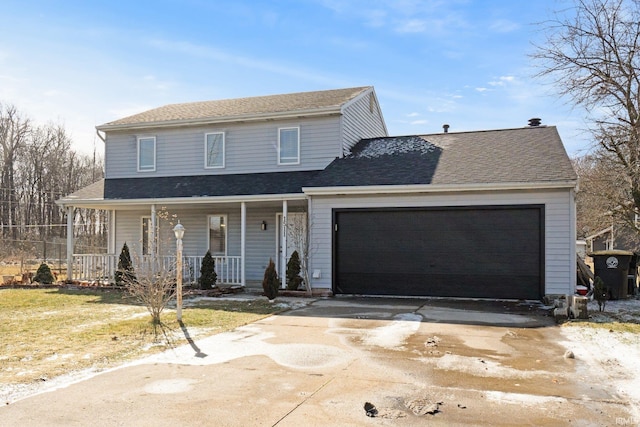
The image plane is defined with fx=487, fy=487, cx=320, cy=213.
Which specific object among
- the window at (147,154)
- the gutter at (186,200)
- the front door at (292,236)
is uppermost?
the window at (147,154)

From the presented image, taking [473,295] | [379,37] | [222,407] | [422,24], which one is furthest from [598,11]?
[222,407]

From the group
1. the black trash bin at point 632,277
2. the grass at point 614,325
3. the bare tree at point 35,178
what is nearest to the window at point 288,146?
the grass at point 614,325

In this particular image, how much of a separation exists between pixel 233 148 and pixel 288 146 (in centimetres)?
188

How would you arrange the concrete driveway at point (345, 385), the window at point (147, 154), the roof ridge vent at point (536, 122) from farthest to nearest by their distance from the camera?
the window at point (147, 154), the roof ridge vent at point (536, 122), the concrete driveway at point (345, 385)

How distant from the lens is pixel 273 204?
14891mm

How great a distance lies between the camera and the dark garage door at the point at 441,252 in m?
11.4

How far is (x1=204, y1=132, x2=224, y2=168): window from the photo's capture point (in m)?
15.8

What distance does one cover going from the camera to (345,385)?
502 centimetres

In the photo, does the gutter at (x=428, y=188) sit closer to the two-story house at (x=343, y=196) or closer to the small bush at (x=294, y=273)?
the two-story house at (x=343, y=196)

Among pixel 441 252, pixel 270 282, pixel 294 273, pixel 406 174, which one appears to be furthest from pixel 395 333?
pixel 406 174

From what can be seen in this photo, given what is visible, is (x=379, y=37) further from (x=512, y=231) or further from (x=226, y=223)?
(x=226, y=223)

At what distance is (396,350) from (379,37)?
30.0ft

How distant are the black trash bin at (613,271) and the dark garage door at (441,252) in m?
2.15

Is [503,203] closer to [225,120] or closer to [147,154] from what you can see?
[225,120]
